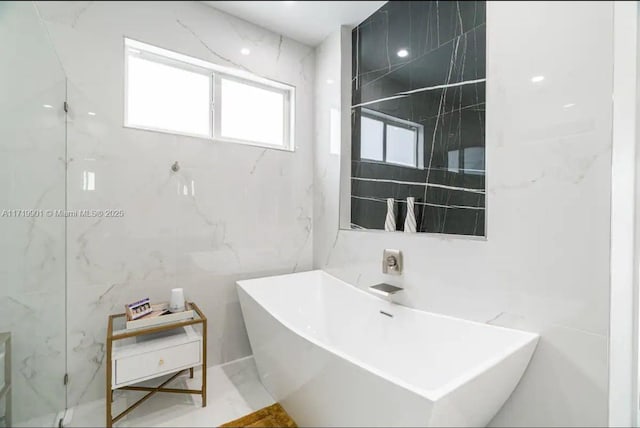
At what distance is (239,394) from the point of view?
5.02 ft

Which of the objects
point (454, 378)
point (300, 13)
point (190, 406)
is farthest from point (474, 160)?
point (190, 406)

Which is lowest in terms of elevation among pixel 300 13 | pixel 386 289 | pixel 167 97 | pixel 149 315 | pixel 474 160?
pixel 149 315

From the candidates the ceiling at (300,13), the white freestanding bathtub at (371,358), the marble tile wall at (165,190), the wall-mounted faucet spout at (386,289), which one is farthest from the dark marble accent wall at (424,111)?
the marble tile wall at (165,190)

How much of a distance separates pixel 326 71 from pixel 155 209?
4.79 feet

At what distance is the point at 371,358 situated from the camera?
4.89 ft

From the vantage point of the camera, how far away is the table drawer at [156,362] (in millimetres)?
1258

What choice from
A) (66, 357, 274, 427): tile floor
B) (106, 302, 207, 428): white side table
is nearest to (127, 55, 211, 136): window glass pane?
(106, 302, 207, 428): white side table

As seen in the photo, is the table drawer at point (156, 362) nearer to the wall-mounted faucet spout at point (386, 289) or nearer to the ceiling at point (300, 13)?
the wall-mounted faucet spout at point (386, 289)

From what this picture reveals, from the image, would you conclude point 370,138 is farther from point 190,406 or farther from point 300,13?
point 190,406

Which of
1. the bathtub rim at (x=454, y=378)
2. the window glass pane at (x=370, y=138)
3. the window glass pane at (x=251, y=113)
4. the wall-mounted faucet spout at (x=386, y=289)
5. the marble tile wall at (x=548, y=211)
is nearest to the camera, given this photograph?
the bathtub rim at (x=454, y=378)

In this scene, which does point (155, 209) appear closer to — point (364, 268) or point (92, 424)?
point (92, 424)

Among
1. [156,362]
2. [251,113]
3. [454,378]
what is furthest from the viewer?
[251,113]

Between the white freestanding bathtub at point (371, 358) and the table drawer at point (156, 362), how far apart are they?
1.03 ft

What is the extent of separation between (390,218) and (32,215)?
5.23 feet
